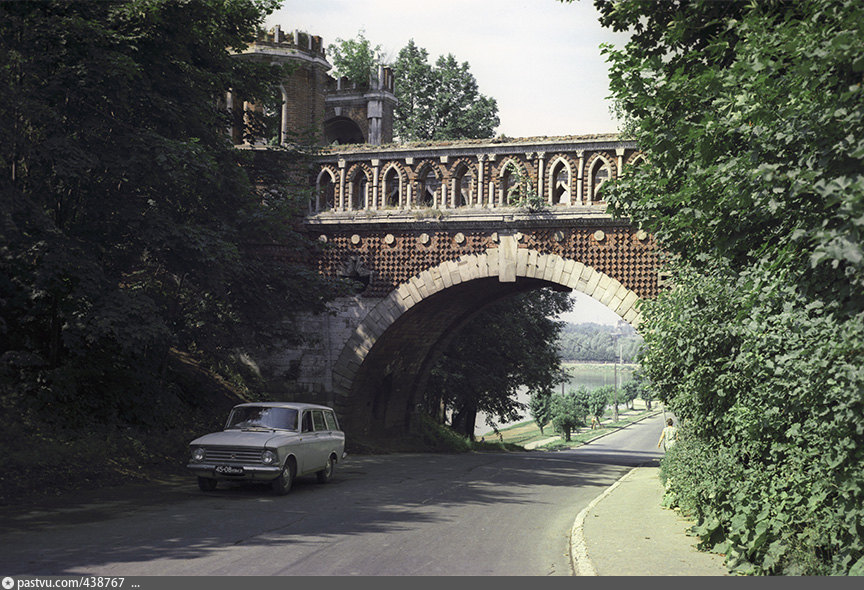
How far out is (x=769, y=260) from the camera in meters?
8.43

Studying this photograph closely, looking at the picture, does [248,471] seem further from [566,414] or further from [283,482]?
[566,414]

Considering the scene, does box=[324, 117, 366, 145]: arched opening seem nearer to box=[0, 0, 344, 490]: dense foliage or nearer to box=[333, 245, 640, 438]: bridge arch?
box=[333, 245, 640, 438]: bridge arch

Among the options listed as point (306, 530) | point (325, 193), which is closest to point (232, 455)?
point (306, 530)

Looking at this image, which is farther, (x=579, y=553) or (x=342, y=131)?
(x=342, y=131)

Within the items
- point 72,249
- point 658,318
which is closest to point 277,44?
point 72,249

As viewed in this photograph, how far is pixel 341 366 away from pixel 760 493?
1657 cm

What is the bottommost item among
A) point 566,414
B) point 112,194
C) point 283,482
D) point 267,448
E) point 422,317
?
point 566,414

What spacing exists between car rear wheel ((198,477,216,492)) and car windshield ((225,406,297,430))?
3.70ft

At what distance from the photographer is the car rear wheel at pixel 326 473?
1562cm

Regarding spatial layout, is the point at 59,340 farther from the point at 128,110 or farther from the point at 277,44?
the point at 277,44

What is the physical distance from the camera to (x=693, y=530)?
1038cm

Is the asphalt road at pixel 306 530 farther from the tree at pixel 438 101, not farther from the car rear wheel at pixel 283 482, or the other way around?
the tree at pixel 438 101

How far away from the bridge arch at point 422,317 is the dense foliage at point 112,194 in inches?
204

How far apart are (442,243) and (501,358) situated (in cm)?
1065
